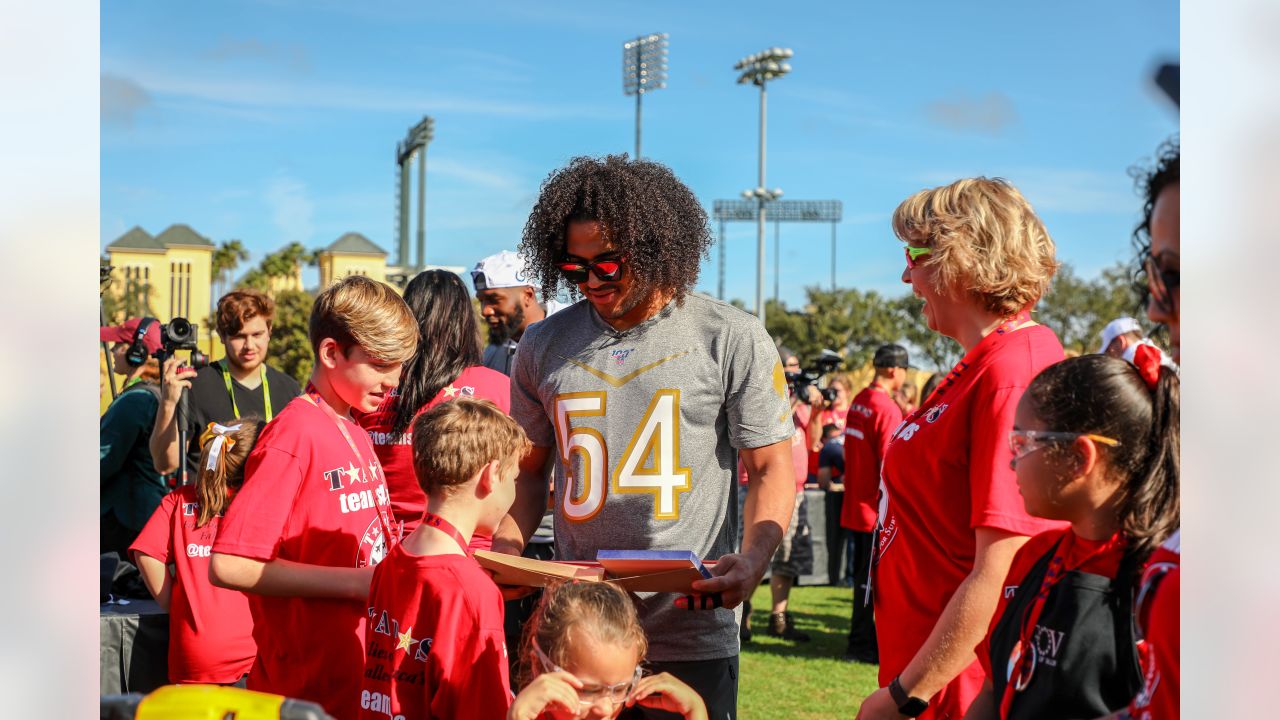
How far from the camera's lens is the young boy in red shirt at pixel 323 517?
270 centimetres

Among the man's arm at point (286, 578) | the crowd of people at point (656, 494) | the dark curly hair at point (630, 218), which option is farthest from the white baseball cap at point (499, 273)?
the man's arm at point (286, 578)

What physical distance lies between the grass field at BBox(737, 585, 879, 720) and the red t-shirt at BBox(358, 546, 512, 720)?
4.14 meters

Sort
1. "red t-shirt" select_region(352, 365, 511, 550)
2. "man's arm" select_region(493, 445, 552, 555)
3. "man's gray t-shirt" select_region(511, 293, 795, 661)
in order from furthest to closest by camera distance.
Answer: "red t-shirt" select_region(352, 365, 511, 550) < "man's arm" select_region(493, 445, 552, 555) < "man's gray t-shirt" select_region(511, 293, 795, 661)

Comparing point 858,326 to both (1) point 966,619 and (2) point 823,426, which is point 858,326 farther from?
(1) point 966,619

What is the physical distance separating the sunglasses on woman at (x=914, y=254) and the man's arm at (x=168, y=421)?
3659 millimetres

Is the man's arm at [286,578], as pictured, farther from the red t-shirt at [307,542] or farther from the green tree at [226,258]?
the green tree at [226,258]

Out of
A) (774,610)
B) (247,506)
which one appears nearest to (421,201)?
(774,610)

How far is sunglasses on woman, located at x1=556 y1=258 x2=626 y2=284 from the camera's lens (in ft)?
9.41

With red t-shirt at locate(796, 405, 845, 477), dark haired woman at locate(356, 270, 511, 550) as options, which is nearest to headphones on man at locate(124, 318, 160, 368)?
dark haired woman at locate(356, 270, 511, 550)

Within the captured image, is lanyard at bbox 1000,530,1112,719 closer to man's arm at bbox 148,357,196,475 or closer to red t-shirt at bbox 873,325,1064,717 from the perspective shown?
red t-shirt at bbox 873,325,1064,717

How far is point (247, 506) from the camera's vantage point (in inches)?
106
